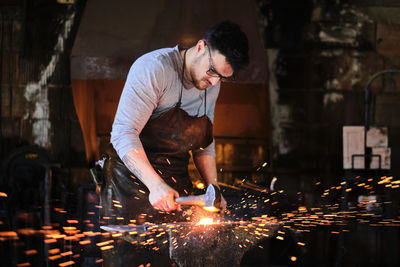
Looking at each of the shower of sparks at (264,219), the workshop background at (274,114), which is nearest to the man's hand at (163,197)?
the shower of sparks at (264,219)

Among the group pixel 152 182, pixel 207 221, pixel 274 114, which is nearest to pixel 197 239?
pixel 207 221

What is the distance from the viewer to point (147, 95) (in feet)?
7.42

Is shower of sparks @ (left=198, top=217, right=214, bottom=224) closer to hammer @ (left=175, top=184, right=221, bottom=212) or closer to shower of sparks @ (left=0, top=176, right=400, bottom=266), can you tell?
hammer @ (left=175, top=184, right=221, bottom=212)

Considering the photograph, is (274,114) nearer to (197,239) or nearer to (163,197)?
(163,197)

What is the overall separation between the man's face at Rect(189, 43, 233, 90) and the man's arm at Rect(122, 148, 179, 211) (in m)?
0.51

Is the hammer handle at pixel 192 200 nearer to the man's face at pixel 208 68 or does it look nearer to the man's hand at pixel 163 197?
the man's hand at pixel 163 197

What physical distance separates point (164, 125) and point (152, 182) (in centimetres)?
42

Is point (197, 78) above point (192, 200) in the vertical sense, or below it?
above

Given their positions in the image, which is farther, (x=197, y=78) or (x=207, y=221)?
(x=197, y=78)

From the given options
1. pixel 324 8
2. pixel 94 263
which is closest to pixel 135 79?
pixel 94 263

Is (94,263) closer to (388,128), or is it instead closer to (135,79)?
(135,79)

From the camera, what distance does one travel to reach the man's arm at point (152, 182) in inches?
81.6

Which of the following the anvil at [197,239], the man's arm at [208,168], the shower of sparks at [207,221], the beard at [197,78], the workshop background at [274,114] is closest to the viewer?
the anvil at [197,239]

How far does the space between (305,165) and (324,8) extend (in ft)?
5.88
